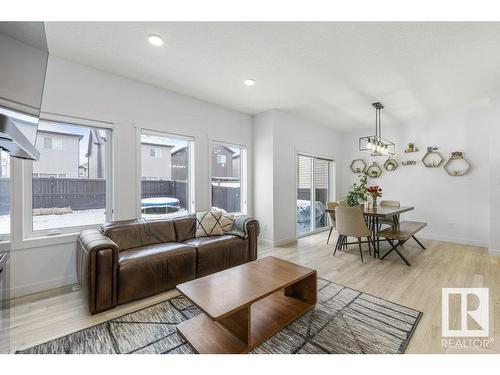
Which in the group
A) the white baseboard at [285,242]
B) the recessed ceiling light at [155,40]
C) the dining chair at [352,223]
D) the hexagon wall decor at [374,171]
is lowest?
the white baseboard at [285,242]

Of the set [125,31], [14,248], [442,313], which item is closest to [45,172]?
[14,248]

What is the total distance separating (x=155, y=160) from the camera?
339 cm

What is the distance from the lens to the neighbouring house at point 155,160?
10.7 ft

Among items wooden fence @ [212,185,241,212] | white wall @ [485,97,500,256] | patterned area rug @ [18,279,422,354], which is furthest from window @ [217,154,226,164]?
white wall @ [485,97,500,256]

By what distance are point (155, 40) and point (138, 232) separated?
83.4 inches

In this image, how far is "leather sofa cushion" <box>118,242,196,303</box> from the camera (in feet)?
7.15

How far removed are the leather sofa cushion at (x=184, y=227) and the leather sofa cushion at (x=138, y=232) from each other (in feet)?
0.21

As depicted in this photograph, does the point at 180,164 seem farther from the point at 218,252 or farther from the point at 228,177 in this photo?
the point at 218,252

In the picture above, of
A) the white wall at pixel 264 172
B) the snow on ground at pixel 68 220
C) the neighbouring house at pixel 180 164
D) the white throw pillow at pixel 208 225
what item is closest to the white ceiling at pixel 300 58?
the white wall at pixel 264 172

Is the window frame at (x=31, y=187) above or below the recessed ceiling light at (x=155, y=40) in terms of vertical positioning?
below

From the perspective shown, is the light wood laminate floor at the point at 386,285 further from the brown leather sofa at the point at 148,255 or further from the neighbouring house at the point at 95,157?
the neighbouring house at the point at 95,157

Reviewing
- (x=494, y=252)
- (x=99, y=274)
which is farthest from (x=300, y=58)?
(x=494, y=252)
